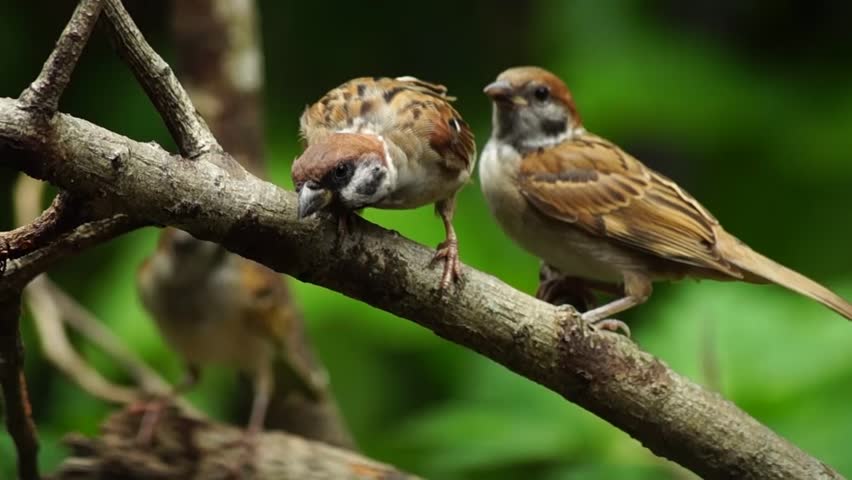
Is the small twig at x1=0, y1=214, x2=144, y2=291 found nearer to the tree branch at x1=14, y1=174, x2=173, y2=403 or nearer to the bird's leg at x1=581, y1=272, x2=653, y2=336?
the bird's leg at x1=581, y1=272, x2=653, y2=336

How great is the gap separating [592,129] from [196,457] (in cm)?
229

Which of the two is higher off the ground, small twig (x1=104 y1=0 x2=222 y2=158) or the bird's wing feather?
the bird's wing feather

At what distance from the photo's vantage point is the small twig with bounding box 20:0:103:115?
61.1 inches

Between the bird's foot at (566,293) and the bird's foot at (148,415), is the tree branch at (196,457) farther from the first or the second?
the bird's foot at (566,293)

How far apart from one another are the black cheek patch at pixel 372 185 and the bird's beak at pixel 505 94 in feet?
3.91

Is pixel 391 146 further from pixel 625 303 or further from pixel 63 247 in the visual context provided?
pixel 625 303

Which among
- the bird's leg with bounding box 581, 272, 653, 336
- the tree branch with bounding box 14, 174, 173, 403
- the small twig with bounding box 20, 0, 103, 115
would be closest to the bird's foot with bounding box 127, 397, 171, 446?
the tree branch with bounding box 14, 174, 173, 403

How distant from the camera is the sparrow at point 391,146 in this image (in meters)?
1.97

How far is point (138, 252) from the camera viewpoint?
442 centimetres

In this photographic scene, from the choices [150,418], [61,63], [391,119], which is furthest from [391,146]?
[150,418]

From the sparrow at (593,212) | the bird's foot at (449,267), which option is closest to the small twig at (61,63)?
the bird's foot at (449,267)

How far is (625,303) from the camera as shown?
2.65 m

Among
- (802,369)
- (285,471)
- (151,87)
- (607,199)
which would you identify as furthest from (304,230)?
(802,369)

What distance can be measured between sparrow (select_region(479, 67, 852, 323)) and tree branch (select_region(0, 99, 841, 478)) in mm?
587
